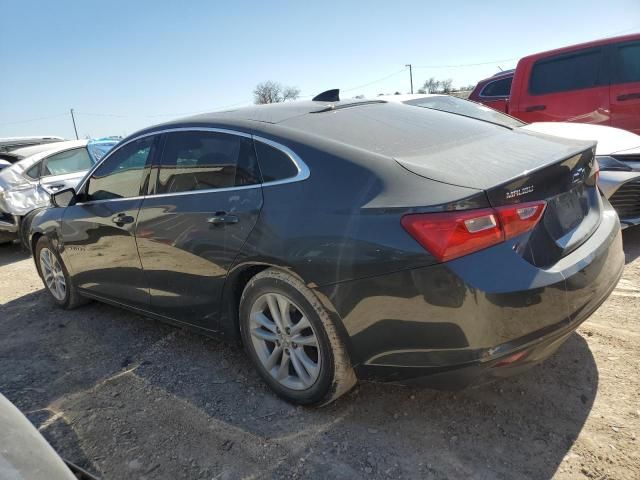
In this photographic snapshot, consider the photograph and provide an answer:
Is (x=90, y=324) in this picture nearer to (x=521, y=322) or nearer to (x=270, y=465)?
(x=270, y=465)

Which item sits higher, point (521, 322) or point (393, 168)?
A: point (393, 168)

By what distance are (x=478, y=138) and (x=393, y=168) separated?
807mm

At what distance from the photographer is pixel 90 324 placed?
14.1ft

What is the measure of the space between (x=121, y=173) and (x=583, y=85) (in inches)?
226

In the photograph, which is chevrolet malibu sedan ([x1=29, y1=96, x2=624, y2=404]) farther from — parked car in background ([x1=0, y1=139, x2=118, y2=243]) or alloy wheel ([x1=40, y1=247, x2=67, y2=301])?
parked car in background ([x1=0, y1=139, x2=118, y2=243])

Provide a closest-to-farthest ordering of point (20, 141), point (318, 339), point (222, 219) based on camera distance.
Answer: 1. point (318, 339)
2. point (222, 219)
3. point (20, 141)

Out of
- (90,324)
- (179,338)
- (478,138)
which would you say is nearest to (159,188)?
(179,338)

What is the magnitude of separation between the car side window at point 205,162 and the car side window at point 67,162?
561 cm

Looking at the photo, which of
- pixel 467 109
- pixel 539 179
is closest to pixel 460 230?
pixel 539 179

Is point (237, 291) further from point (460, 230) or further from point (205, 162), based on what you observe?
point (460, 230)

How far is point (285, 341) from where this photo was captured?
8.85 feet

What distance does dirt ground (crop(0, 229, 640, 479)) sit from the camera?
2236 millimetres

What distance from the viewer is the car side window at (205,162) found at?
2.78 meters

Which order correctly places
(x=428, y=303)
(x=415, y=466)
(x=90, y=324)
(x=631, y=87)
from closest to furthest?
(x=428, y=303), (x=415, y=466), (x=90, y=324), (x=631, y=87)
